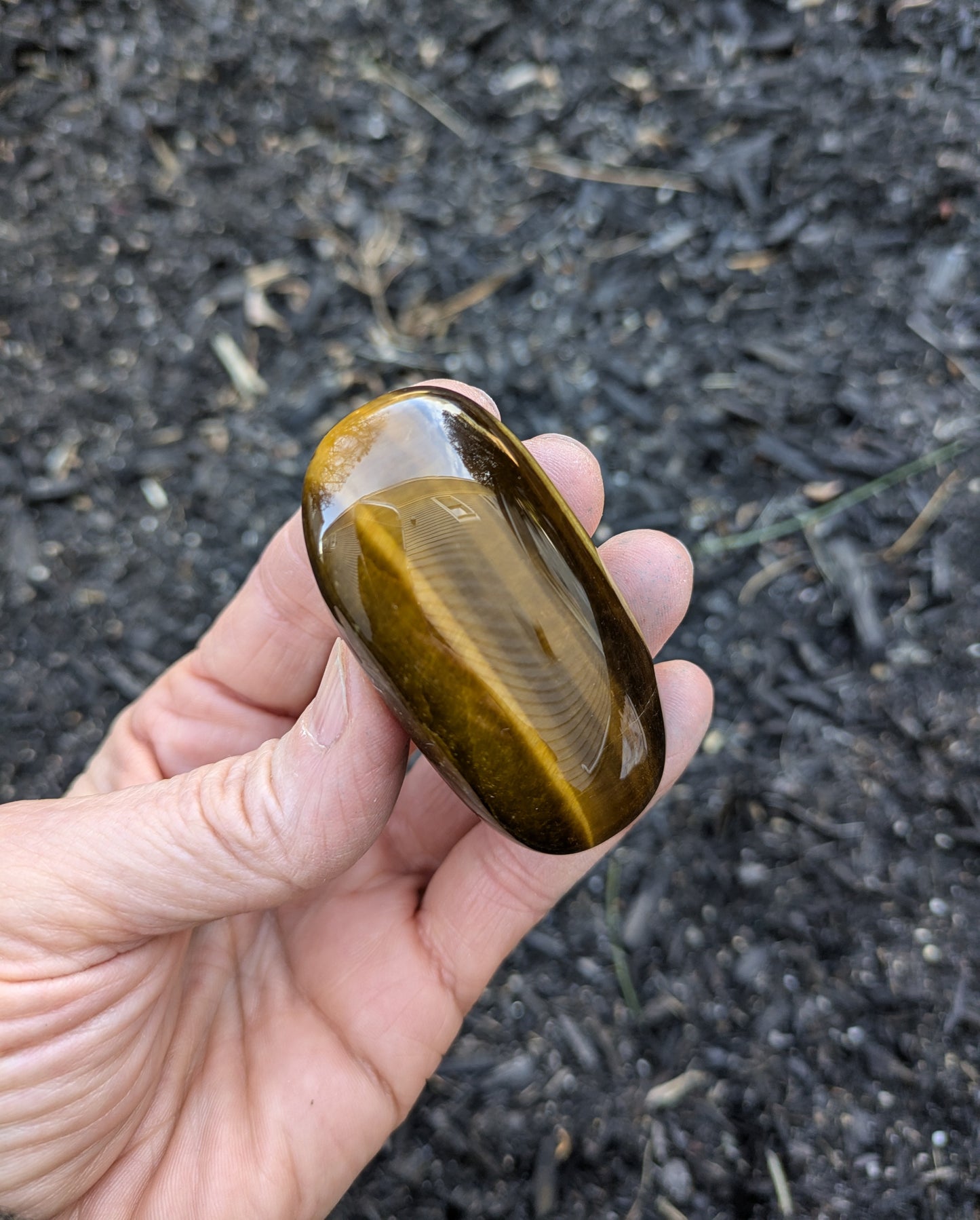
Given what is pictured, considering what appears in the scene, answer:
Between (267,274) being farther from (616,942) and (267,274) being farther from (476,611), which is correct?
(616,942)

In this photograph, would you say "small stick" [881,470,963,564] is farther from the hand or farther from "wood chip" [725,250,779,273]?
the hand

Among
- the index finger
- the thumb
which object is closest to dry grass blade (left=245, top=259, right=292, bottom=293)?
the index finger

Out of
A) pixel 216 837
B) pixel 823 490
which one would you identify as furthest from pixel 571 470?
pixel 823 490

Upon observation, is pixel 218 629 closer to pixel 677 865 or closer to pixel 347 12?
pixel 677 865

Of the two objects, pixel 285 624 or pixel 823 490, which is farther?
A: pixel 823 490

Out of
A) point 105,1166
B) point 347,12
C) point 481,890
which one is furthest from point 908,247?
point 105,1166
